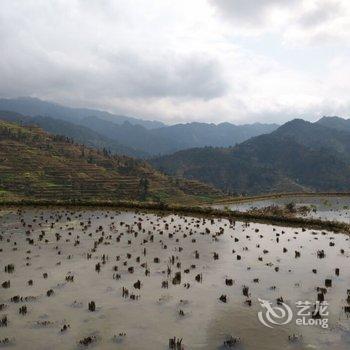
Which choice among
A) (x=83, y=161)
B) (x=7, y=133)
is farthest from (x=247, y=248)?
(x=7, y=133)

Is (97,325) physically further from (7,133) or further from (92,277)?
(7,133)

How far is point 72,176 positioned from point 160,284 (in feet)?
402

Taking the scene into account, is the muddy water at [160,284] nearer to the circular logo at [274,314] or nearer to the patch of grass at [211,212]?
the circular logo at [274,314]

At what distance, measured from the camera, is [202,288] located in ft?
70.2

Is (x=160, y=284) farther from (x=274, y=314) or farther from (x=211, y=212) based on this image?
(x=211, y=212)

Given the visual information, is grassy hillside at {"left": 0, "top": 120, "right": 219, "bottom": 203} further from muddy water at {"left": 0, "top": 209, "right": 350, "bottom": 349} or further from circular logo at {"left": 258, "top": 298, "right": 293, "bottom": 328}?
circular logo at {"left": 258, "top": 298, "right": 293, "bottom": 328}

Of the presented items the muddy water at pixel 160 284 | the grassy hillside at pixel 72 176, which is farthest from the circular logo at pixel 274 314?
the grassy hillside at pixel 72 176

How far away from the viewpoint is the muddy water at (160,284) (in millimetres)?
15539

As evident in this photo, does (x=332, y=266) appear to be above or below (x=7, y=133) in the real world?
below

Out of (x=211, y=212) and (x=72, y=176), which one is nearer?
(x=211, y=212)

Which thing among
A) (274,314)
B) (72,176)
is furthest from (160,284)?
(72,176)

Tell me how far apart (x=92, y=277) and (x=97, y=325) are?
692 centimetres

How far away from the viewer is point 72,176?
457 ft

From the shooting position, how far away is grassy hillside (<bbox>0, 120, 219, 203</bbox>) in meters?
118
